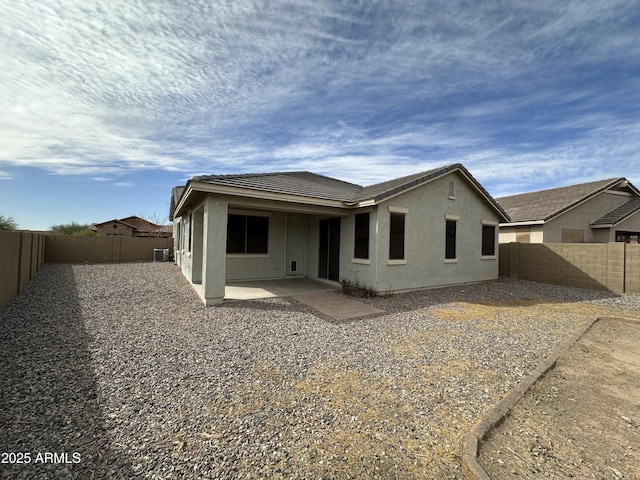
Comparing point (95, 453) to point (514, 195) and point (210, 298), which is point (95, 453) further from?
point (514, 195)

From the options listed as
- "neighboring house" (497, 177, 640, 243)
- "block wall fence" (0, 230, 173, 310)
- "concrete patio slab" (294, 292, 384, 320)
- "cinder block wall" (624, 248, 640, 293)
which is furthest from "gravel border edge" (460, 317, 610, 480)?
"block wall fence" (0, 230, 173, 310)

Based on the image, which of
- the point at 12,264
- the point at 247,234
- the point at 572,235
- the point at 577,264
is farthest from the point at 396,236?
the point at 572,235

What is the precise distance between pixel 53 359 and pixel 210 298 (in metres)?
3.46

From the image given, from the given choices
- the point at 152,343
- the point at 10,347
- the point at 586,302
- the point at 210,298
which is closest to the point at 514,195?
the point at 586,302

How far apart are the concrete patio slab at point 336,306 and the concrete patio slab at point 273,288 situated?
66cm

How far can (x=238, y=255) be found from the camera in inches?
419

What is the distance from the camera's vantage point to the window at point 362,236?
30.5ft

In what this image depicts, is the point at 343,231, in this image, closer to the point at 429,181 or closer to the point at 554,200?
the point at 429,181

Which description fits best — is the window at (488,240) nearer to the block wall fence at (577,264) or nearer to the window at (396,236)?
the block wall fence at (577,264)

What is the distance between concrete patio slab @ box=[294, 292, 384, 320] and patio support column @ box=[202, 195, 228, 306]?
2307 millimetres

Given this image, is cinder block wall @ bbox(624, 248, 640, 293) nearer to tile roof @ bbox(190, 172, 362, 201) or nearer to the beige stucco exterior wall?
the beige stucco exterior wall

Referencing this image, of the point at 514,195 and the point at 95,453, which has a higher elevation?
the point at 514,195

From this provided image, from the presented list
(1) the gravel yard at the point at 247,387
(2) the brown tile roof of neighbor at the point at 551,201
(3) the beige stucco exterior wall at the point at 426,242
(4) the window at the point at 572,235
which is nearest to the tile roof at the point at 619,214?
(4) the window at the point at 572,235

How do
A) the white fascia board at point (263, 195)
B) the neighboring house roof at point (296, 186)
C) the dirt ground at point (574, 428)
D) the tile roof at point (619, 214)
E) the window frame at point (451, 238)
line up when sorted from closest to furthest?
the dirt ground at point (574, 428), the white fascia board at point (263, 195), the neighboring house roof at point (296, 186), the window frame at point (451, 238), the tile roof at point (619, 214)
